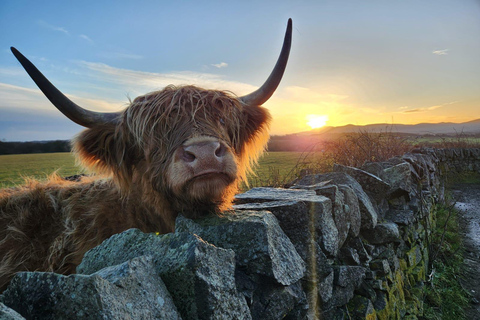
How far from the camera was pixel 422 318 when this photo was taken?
12.8 feet

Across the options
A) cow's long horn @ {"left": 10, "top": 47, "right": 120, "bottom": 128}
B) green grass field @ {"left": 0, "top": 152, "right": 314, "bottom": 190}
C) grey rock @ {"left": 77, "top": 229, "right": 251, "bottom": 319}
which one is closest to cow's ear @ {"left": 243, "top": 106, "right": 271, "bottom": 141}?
green grass field @ {"left": 0, "top": 152, "right": 314, "bottom": 190}

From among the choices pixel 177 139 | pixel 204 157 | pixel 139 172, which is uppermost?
pixel 177 139

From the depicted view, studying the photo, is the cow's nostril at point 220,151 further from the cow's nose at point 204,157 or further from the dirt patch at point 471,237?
the dirt patch at point 471,237

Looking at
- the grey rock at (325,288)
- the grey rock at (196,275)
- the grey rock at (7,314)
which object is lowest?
the grey rock at (325,288)

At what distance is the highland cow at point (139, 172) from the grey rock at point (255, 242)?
11.4 inches

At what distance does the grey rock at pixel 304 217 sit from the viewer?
2.04m

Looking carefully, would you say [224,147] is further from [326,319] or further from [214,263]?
[326,319]

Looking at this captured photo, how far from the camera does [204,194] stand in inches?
75.4

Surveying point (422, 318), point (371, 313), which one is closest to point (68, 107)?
point (371, 313)

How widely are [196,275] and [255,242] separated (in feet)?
1.59

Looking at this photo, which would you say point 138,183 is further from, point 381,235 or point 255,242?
point 381,235

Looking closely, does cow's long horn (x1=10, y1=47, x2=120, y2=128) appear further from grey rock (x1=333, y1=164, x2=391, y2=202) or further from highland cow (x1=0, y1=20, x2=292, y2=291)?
grey rock (x1=333, y1=164, x2=391, y2=202)

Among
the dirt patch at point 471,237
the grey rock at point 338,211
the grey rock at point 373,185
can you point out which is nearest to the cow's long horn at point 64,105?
the grey rock at point 338,211

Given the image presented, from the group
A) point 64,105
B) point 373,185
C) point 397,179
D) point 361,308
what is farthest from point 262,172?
point 64,105
